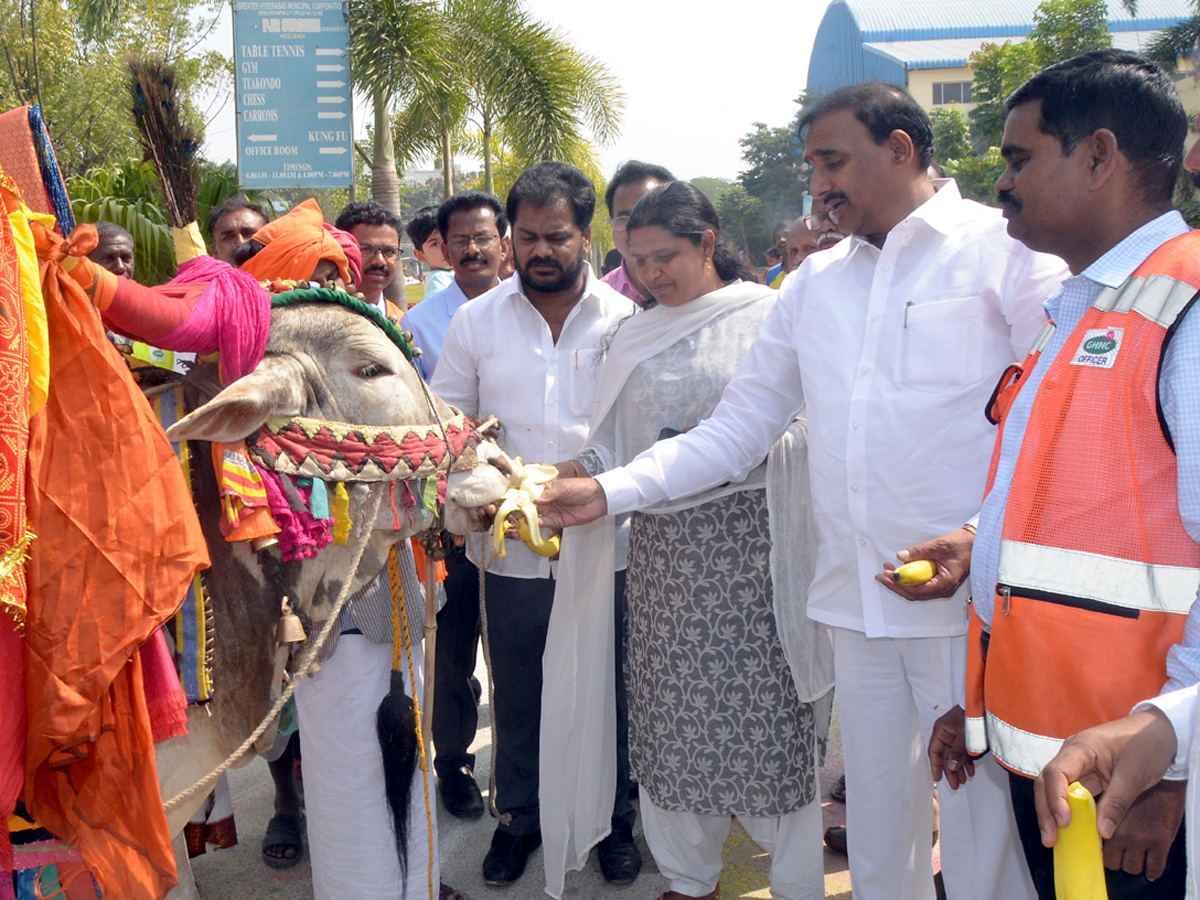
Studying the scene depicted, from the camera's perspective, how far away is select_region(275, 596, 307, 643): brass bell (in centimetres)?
232

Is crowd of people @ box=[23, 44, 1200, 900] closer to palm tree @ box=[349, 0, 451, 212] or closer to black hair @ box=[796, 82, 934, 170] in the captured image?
black hair @ box=[796, 82, 934, 170]

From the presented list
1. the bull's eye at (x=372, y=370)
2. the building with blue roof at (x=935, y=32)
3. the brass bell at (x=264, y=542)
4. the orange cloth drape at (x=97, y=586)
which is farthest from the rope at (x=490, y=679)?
the building with blue roof at (x=935, y=32)

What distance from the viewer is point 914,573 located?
2.22 metres

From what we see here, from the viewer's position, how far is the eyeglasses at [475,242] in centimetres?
493

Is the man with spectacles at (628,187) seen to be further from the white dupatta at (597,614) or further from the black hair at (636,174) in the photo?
the white dupatta at (597,614)

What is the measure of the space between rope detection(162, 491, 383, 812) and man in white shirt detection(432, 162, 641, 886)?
119cm

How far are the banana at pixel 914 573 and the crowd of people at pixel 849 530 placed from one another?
35 millimetres

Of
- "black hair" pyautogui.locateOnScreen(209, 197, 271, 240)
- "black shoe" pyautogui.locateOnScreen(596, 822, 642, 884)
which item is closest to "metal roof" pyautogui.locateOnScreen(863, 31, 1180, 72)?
"black hair" pyautogui.locateOnScreen(209, 197, 271, 240)

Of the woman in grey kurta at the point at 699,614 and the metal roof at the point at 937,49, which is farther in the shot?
the metal roof at the point at 937,49

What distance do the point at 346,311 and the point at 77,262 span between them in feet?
2.23

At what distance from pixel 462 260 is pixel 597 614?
230cm

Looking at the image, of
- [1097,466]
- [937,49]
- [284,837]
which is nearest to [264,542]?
[1097,466]

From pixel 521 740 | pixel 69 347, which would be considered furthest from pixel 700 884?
pixel 69 347

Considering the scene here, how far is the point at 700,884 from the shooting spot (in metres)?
3.23
